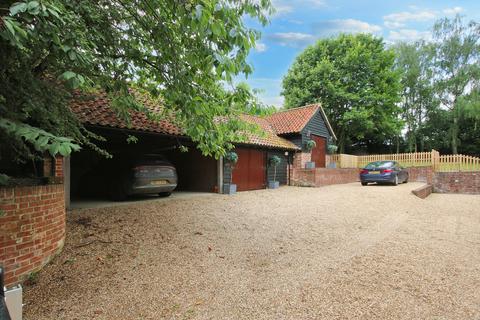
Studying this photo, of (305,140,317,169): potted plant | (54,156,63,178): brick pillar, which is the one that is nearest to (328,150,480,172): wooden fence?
(305,140,317,169): potted plant

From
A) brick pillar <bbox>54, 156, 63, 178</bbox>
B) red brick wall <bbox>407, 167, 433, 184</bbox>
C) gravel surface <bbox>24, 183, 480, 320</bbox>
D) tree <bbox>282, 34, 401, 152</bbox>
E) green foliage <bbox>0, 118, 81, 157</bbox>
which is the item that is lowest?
gravel surface <bbox>24, 183, 480, 320</bbox>

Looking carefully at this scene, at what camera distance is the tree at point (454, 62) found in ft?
83.5

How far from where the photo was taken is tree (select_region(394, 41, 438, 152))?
1085 inches

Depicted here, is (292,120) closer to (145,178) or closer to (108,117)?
(145,178)

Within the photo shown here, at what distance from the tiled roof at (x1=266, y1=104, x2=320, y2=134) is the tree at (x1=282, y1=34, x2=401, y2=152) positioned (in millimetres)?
6629

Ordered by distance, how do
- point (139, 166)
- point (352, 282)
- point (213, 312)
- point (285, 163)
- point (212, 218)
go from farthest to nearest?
1. point (285, 163)
2. point (139, 166)
3. point (212, 218)
4. point (352, 282)
5. point (213, 312)

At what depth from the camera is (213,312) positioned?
2758mm

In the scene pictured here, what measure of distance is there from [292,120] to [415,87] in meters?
19.1

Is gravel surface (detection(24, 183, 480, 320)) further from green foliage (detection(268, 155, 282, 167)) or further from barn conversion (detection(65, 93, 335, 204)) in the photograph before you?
green foliage (detection(268, 155, 282, 167))

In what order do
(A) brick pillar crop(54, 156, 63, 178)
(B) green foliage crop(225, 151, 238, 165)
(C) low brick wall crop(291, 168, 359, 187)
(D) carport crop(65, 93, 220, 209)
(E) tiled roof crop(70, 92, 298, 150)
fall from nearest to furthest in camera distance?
(A) brick pillar crop(54, 156, 63, 178) < (E) tiled roof crop(70, 92, 298, 150) < (D) carport crop(65, 93, 220, 209) < (B) green foliage crop(225, 151, 238, 165) < (C) low brick wall crop(291, 168, 359, 187)

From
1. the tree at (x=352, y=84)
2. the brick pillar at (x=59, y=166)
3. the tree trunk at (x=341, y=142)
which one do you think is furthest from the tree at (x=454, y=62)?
the brick pillar at (x=59, y=166)

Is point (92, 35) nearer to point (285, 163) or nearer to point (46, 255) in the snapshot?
point (46, 255)

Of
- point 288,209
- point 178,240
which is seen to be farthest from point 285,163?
point 178,240

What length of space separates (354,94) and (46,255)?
2391 centimetres
